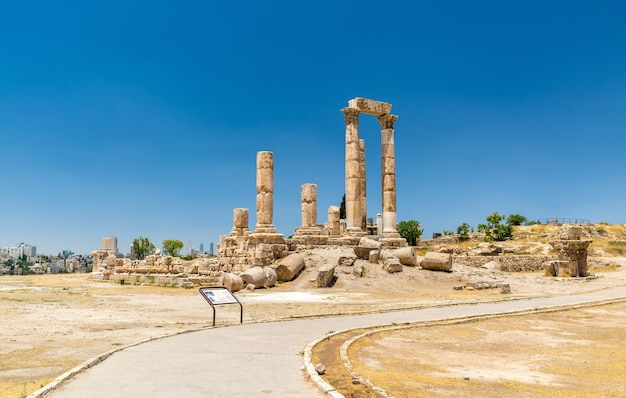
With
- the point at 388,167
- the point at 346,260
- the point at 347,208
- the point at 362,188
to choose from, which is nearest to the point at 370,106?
the point at 388,167

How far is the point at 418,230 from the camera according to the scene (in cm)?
5212

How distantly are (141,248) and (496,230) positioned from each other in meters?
35.5

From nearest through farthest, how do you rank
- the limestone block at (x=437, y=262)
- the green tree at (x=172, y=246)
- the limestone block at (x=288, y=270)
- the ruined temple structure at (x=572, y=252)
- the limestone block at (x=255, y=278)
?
the limestone block at (x=255, y=278) → the limestone block at (x=288, y=270) → the limestone block at (x=437, y=262) → the ruined temple structure at (x=572, y=252) → the green tree at (x=172, y=246)

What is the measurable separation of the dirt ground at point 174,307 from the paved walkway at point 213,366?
71cm

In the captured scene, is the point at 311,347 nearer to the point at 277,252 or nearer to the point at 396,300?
the point at 396,300

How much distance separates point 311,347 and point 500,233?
47699mm

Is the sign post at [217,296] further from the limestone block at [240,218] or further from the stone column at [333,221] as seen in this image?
the stone column at [333,221]

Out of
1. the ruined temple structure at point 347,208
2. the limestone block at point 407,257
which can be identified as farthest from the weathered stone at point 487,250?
the limestone block at point 407,257

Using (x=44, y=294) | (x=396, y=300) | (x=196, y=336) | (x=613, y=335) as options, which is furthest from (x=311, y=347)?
(x=44, y=294)

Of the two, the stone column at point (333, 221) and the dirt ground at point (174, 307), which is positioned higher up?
the stone column at point (333, 221)

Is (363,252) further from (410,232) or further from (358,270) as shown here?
(410,232)

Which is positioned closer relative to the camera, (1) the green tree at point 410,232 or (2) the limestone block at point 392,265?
(2) the limestone block at point 392,265

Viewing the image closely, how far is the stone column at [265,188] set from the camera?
29.1m

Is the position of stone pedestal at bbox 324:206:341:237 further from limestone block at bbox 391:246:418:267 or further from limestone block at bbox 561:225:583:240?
limestone block at bbox 561:225:583:240
